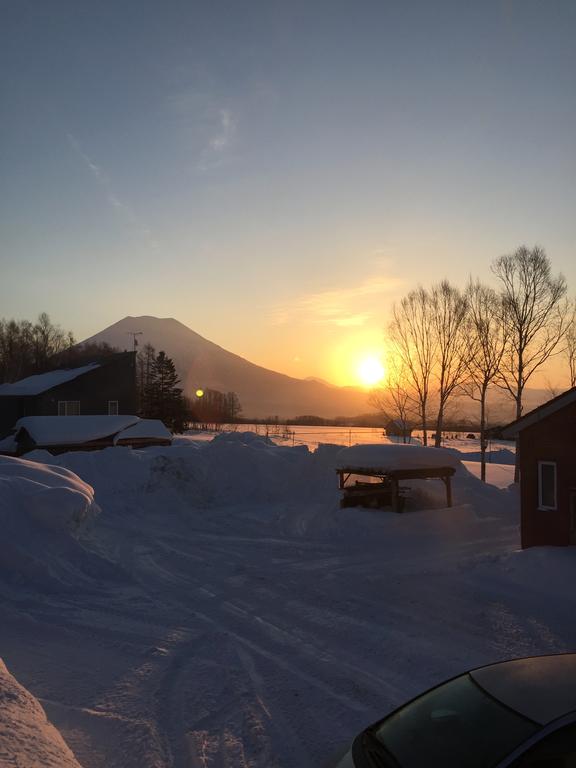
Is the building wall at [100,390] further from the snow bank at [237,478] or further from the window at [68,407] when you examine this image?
the snow bank at [237,478]

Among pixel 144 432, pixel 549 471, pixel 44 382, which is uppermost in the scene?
pixel 44 382

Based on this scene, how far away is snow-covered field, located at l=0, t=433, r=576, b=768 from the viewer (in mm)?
5637

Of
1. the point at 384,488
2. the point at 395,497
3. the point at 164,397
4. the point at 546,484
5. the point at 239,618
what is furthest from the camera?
the point at 164,397

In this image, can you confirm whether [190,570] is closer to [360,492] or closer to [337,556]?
[337,556]

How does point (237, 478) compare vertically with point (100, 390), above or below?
below

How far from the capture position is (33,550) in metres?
11.1

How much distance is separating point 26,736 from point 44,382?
43.0 m

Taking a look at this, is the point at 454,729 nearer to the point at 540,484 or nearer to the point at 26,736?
the point at 26,736

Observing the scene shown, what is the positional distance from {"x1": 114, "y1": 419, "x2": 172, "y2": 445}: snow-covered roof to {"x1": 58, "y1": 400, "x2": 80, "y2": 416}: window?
7.38 metres

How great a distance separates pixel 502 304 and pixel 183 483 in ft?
66.1

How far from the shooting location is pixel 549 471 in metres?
14.6

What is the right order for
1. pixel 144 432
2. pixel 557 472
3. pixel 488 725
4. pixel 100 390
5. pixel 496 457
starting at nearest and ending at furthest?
pixel 488 725, pixel 557 472, pixel 144 432, pixel 100 390, pixel 496 457

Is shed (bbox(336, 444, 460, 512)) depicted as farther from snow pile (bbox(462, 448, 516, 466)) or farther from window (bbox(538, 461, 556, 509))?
snow pile (bbox(462, 448, 516, 466))

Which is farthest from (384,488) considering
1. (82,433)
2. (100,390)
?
(100,390)
